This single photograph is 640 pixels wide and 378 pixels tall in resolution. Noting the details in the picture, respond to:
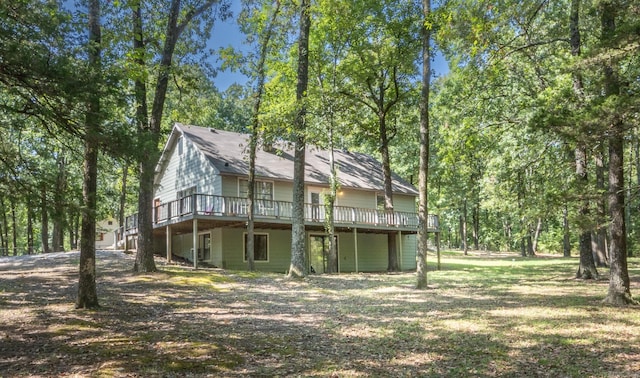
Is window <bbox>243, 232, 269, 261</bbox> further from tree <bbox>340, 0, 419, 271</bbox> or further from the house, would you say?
tree <bbox>340, 0, 419, 271</bbox>

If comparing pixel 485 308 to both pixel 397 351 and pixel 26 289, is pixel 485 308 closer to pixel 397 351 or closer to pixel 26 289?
pixel 397 351

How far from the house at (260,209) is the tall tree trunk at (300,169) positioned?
8.16 ft

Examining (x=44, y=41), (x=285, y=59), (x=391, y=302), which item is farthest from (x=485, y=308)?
(x=285, y=59)

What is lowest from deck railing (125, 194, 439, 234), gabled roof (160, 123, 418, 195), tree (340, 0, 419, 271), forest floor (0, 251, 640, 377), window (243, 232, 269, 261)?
forest floor (0, 251, 640, 377)

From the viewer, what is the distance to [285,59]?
2472 cm

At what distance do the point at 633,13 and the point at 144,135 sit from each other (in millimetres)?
9668

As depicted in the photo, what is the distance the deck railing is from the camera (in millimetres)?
19797

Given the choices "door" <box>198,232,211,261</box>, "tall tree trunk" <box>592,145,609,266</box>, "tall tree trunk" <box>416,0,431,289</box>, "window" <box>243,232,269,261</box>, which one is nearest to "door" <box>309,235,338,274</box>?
"window" <box>243,232,269,261</box>

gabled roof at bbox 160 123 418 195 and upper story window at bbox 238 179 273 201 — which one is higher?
gabled roof at bbox 160 123 418 195

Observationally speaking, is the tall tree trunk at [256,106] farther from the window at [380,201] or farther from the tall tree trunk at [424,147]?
the window at [380,201]

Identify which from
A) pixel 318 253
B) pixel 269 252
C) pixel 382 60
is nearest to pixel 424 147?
pixel 382 60

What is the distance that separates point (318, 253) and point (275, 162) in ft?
18.5

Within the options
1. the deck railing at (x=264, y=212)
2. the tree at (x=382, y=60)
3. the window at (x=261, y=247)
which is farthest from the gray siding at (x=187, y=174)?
the tree at (x=382, y=60)

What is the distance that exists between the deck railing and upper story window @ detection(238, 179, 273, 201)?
1301mm
